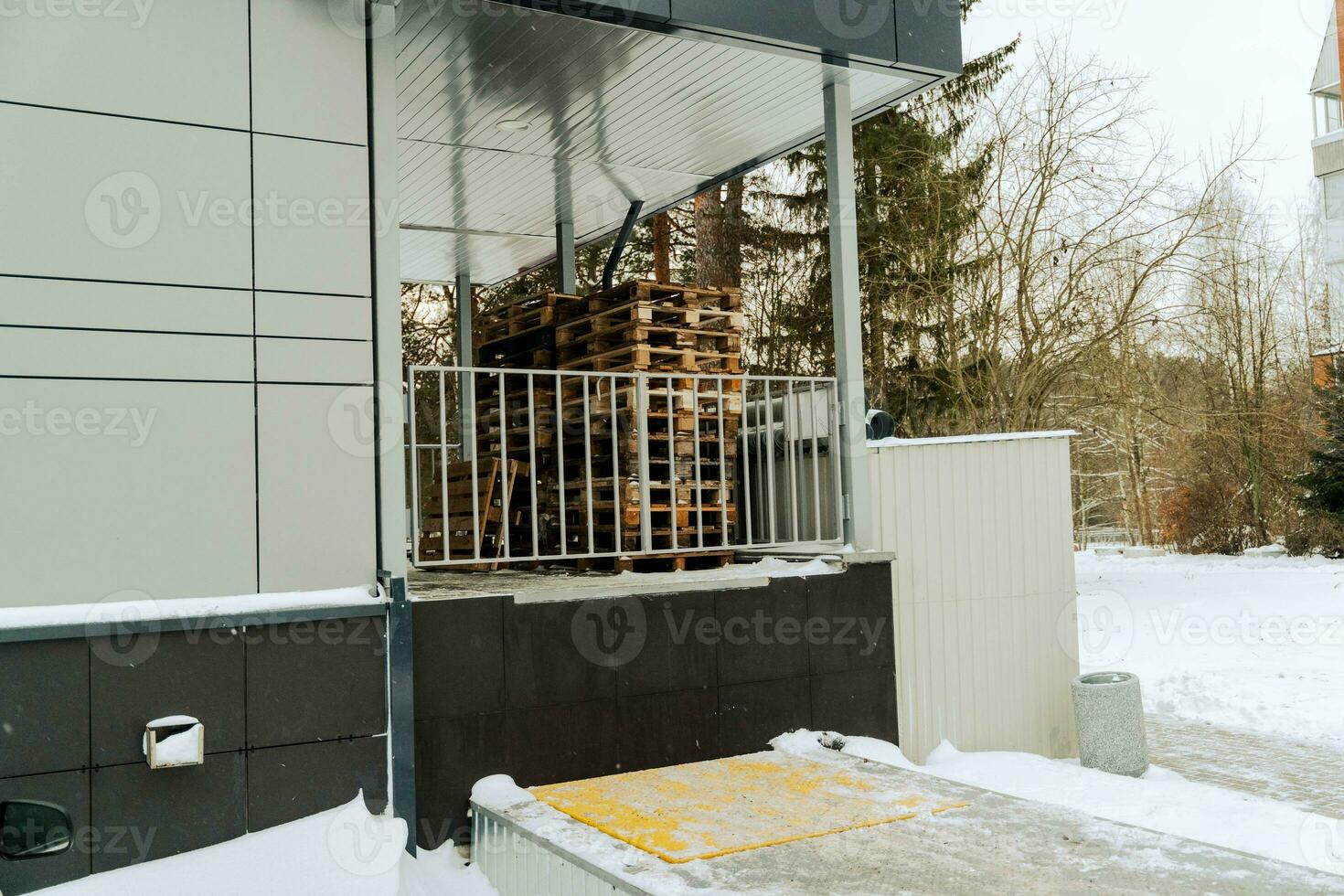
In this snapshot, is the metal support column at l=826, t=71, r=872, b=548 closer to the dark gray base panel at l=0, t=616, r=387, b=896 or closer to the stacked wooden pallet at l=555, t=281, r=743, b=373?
Result: the stacked wooden pallet at l=555, t=281, r=743, b=373

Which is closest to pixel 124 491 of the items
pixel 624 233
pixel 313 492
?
pixel 313 492

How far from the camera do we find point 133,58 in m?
5.03

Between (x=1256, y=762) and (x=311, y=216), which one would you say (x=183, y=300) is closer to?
(x=311, y=216)

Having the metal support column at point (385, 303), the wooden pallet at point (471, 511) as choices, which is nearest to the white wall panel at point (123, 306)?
the metal support column at point (385, 303)

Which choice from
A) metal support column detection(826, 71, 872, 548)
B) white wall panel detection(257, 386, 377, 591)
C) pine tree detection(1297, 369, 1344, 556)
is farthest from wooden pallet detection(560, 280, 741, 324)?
pine tree detection(1297, 369, 1344, 556)

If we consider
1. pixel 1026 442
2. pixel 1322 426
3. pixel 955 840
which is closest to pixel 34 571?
pixel 955 840

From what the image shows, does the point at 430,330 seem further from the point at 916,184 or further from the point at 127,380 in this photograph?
the point at 127,380

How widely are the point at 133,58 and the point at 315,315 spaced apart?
4.88ft

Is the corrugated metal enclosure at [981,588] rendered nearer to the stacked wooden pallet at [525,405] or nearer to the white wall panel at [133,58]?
the stacked wooden pallet at [525,405]

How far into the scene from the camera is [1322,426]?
877 inches

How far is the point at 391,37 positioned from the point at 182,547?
2.95 metres

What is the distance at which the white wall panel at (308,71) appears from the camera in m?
5.31

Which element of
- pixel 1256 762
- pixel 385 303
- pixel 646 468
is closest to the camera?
pixel 385 303

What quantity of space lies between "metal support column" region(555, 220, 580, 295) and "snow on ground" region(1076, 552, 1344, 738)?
7.83 meters
